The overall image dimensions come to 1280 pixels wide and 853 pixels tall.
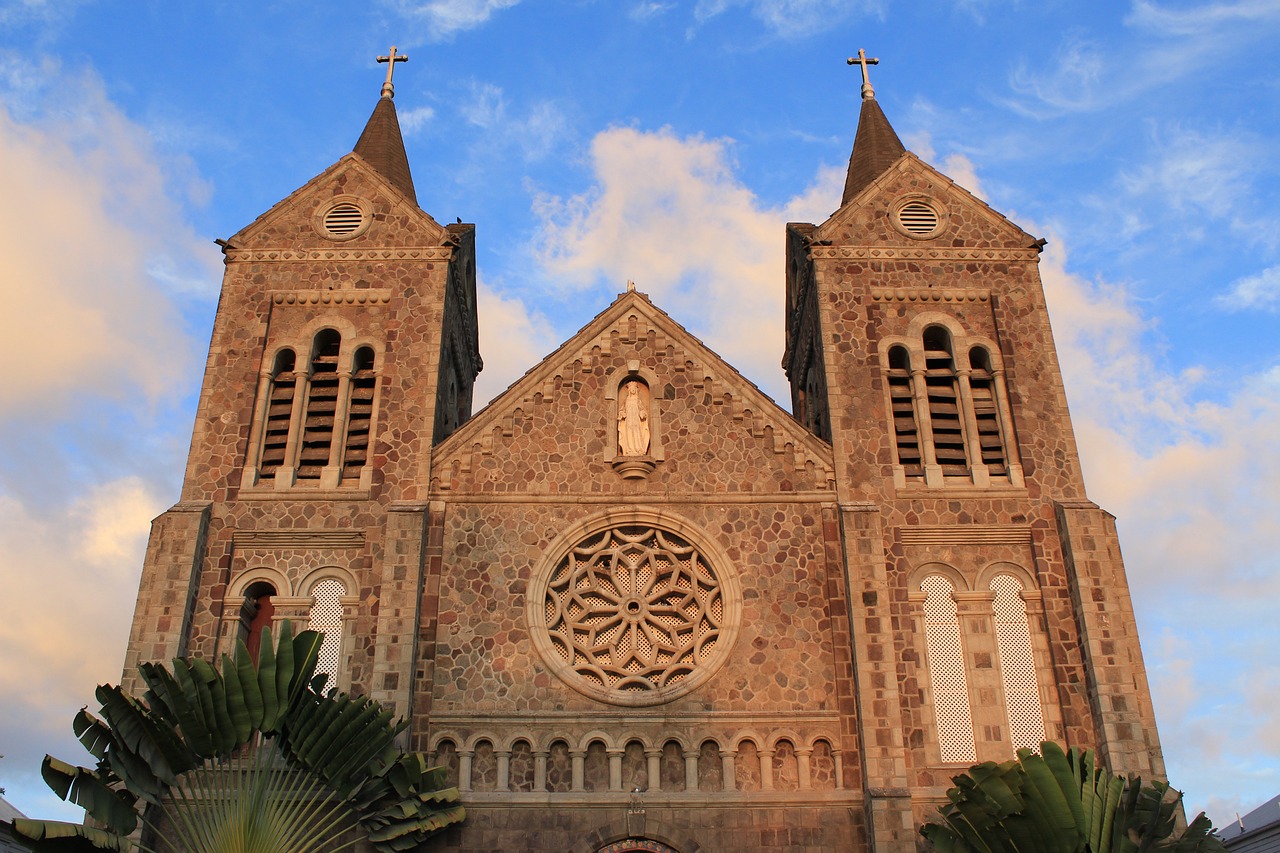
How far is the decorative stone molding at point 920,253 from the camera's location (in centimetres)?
2339

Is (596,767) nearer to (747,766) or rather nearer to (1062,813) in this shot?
(747,766)

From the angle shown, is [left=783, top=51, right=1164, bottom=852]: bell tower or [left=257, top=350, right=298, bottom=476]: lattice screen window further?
[left=257, top=350, right=298, bottom=476]: lattice screen window

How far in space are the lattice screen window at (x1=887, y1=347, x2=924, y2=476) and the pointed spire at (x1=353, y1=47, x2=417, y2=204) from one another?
1086cm

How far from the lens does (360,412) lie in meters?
22.0

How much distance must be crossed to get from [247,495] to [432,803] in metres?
6.69

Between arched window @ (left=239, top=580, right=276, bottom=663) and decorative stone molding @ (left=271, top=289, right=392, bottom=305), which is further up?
decorative stone molding @ (left=271, top=289, right=392, bottom=305)

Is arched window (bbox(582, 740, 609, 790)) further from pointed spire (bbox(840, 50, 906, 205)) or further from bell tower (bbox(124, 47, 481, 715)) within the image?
pointed spire (bbox(840, 50, 906, 205))

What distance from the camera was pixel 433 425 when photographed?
21703 mm

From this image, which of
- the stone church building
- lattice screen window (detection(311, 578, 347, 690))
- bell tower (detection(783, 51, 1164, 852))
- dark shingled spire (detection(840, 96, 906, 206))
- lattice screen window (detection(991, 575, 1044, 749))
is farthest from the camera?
dark shingled spire (detection(840, 96, 906, 206))

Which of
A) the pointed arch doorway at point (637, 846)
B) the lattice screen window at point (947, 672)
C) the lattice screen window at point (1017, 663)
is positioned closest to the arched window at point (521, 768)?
the pointed arch doorway at point (637, 846)

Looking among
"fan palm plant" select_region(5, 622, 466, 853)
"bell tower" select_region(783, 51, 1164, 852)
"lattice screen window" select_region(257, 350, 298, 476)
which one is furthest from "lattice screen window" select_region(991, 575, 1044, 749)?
"lattice screen window" select_region(257, 350, 298, 476)

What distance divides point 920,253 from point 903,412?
3489 millimetres

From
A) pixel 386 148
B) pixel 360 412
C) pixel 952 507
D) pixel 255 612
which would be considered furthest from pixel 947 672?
pixel 386 148

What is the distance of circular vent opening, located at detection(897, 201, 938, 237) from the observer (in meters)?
23.9
